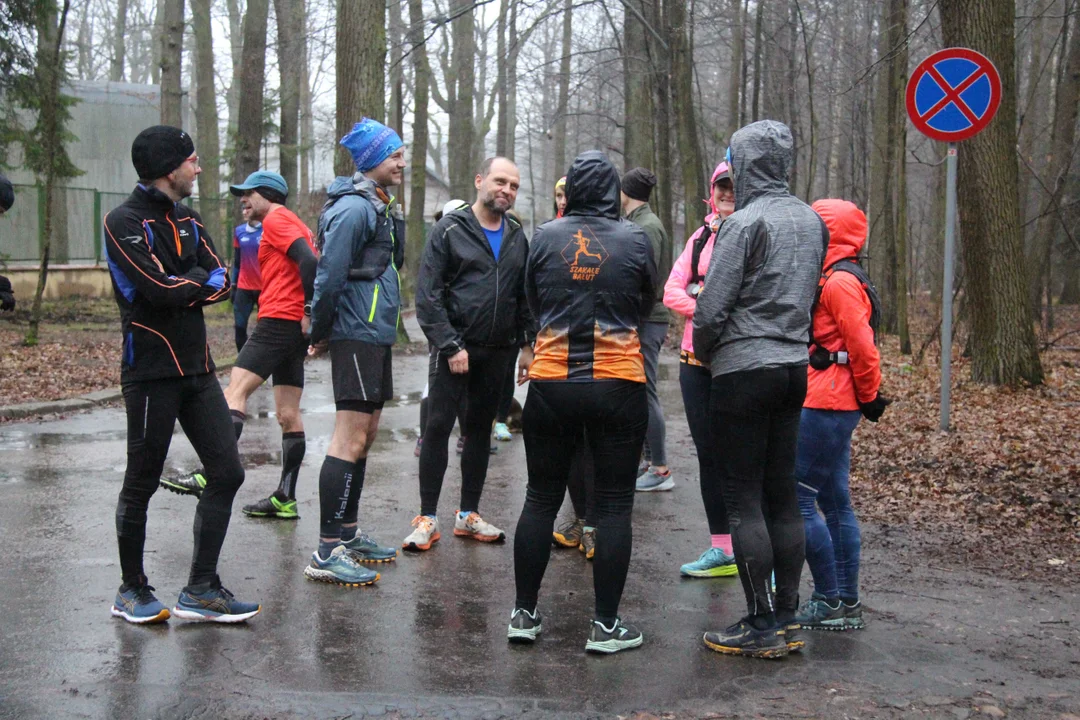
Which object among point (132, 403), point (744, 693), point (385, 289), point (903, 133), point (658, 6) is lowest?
point (744, 693)

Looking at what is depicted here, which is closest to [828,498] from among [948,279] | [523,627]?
[523,627]

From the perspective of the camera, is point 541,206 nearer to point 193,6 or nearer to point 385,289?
point 193,6

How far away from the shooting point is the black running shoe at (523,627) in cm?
452

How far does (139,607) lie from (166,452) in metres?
0.68

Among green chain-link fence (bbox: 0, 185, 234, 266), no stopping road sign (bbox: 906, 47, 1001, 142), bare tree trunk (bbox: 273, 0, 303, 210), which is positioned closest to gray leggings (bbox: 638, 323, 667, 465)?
no stopping road sign (bbox: 906, 47, 1001, 142)

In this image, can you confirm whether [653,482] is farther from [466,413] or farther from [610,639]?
[610,639]

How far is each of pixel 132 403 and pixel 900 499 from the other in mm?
5320

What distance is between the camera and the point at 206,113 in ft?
93.1

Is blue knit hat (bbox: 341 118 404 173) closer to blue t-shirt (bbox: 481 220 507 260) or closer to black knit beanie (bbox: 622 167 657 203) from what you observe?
blue t-shirt (bbox: 481 220 507 260)

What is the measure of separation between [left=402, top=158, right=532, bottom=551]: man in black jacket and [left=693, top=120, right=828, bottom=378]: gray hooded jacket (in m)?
1.67

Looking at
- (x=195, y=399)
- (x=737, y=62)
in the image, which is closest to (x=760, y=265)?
(x=195, y=399)

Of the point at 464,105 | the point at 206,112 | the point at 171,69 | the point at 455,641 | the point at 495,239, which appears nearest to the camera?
the point at 455,641

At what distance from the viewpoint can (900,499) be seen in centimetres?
761

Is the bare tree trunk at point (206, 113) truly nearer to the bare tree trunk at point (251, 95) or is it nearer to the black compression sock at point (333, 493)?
Result: the bare tree trunk at point (251, 95)
